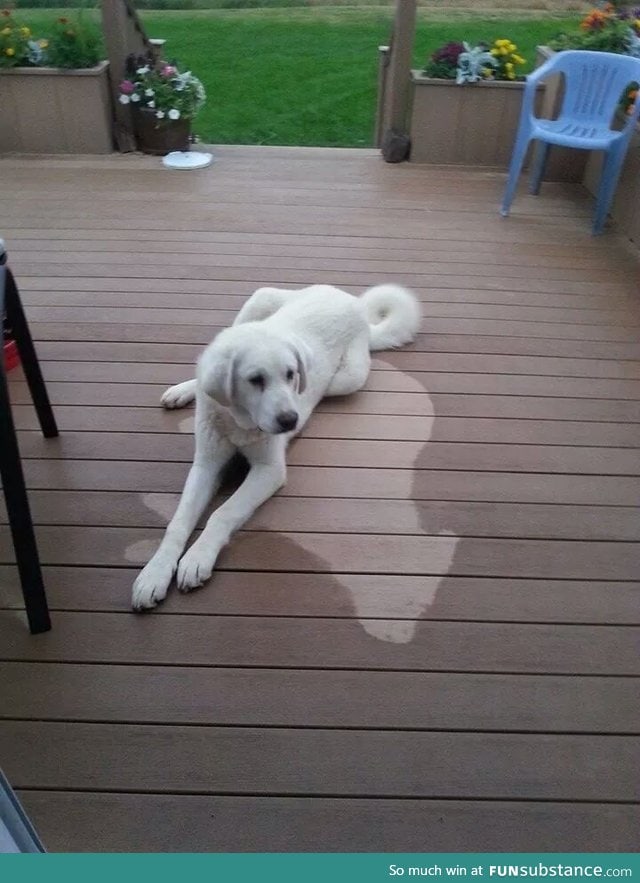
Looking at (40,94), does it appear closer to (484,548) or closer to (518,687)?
(484,548)

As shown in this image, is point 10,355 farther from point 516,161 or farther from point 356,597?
point 516,161

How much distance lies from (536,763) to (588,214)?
333cm

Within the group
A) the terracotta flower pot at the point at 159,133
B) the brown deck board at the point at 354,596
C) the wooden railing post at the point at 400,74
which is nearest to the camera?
the brown deck board at the point at 354,596

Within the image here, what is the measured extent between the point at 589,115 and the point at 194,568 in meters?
3.42

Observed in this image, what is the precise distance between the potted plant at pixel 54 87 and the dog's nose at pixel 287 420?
3473 mm

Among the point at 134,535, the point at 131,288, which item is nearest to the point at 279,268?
the point at 131,288

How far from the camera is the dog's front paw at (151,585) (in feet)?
5.33

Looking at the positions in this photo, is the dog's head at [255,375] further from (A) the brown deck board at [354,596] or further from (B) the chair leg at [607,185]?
(B) the chair leg at [607,185]

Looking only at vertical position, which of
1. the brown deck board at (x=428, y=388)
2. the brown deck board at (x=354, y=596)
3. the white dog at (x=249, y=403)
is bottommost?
the brown deck board at (x=428, y=388)

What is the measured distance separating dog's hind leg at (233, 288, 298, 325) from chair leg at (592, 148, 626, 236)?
1.99 metres

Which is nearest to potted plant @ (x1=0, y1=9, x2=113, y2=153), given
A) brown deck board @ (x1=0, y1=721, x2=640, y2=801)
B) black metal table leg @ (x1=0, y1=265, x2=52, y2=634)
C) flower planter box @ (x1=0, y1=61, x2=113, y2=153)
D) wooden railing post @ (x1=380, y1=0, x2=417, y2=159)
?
flower planter box @ (x1=0, y1=61, x2=113, y2=153)

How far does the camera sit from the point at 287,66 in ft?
20.5

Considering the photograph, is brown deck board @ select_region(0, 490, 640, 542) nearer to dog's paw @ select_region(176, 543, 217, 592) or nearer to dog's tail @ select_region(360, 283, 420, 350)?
dog's paw @ select_region(176, 543, 217, 592)

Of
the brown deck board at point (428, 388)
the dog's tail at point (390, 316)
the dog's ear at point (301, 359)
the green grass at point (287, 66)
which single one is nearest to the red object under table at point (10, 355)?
the brown deck board at point (428, 388)
